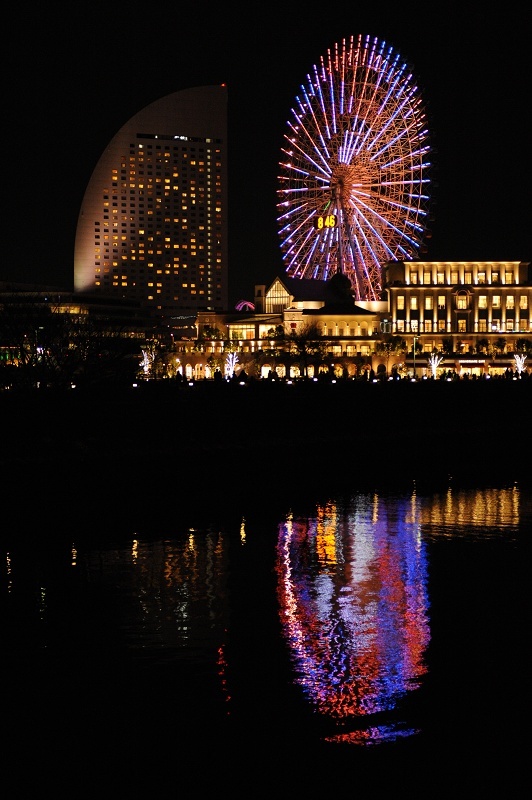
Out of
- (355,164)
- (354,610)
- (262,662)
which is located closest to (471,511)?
(354,610)

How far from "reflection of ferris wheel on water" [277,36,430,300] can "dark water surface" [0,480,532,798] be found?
2698 inches

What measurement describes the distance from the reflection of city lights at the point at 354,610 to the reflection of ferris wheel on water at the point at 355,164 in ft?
215

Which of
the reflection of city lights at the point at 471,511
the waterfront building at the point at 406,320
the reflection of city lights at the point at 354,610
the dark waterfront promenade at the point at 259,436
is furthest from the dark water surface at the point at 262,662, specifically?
the waterfront building at the point at 406,320

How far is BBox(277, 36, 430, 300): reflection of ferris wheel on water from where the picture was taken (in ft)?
325

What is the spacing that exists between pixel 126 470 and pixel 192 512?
10732mm

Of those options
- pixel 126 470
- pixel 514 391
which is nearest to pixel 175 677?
pixel 126 470

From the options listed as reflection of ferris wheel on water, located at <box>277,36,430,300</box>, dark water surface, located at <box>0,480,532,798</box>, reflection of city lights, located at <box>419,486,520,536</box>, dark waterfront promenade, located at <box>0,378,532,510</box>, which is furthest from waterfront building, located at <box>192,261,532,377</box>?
dark water surface, located at <box>0,480,532,798</box>

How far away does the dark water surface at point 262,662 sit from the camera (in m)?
18.1

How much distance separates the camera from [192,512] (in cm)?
4203

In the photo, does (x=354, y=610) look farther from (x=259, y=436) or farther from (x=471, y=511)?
(x=259, y=436)

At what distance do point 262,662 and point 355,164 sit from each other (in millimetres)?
84693

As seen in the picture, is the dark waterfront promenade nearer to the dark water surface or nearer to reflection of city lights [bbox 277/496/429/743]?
reflection of city lights [bbox 277/496/429/743]

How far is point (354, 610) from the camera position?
27.2 metres

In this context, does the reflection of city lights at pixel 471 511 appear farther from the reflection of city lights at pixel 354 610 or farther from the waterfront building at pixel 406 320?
the waterfront building at pixel 406 320
